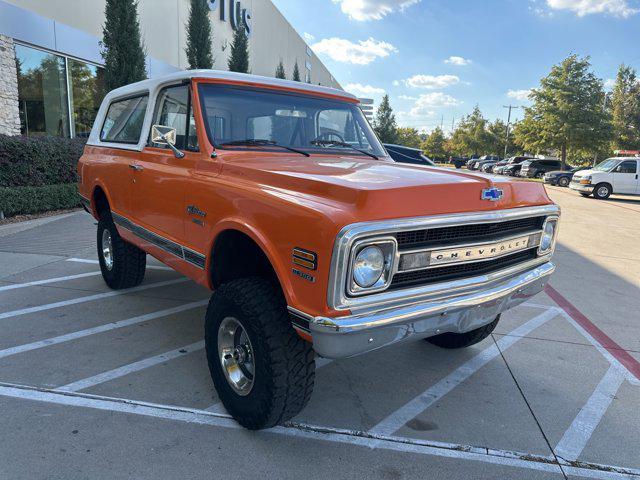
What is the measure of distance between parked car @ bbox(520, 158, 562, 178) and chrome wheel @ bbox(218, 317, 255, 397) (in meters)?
37.8

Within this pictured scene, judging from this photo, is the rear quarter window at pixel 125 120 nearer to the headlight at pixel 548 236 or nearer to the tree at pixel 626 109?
the headlight at pixel 548 236

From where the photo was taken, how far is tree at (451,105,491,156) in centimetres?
7144

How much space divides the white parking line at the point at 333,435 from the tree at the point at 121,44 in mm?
12257

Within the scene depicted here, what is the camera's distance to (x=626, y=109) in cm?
5119

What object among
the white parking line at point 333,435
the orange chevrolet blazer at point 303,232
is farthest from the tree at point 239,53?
the white parking line at point 333,435

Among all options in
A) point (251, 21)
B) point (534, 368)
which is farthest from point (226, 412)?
point (251, 21)

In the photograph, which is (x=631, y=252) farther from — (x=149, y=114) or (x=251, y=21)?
(x=251, y=21)

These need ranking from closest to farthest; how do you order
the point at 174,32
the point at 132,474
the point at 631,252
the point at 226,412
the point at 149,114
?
1. the point at 132,474
2. the point at 226,412
3. the point at 149,114
4. the point at 631,252
5. the point at 174,32

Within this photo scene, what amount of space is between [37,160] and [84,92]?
577 cm

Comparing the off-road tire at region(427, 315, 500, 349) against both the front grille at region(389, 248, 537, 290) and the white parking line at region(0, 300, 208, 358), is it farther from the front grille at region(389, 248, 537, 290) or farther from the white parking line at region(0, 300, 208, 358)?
the white parking line at region(0, 300, 208, 358)

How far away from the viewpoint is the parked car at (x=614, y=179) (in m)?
19.4

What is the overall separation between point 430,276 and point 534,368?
6.34 ft

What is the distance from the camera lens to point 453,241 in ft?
8.15

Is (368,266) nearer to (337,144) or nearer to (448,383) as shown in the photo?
(448,383)
